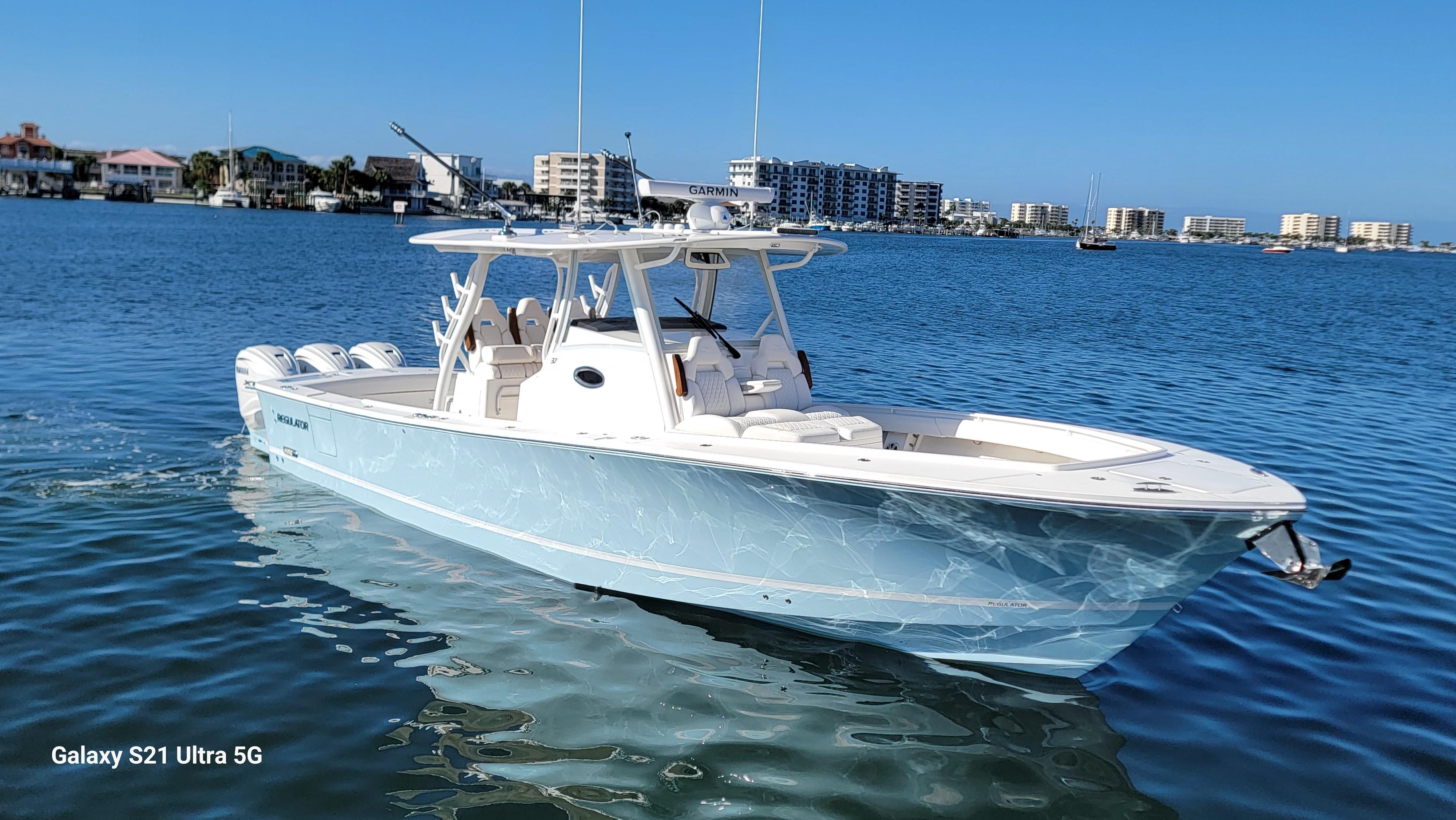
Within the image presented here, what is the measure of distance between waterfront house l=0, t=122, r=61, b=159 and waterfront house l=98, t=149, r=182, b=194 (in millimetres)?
9528

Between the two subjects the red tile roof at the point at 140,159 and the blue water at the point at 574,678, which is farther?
the red tile roof at the point at 140,159

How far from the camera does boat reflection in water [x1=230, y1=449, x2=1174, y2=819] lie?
17.6 feet

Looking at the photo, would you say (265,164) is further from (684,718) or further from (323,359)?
(684,718)

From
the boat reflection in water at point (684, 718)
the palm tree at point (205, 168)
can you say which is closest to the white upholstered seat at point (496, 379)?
the boat reflection in water at point (684, 718)

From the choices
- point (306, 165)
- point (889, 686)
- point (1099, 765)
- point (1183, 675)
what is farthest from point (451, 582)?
point (306, 165)

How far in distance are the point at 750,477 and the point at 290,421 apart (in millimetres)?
5630

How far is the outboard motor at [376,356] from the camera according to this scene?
11773 mm

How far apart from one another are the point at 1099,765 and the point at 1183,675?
4.97 feet

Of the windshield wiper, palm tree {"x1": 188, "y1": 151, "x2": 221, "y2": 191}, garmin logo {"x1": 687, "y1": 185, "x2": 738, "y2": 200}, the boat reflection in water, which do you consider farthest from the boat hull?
palm tree {"x1": 188, "y1": 151, "x2": 221, "y2": 191}

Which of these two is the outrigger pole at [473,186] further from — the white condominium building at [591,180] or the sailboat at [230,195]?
the sailboat at [230,195]

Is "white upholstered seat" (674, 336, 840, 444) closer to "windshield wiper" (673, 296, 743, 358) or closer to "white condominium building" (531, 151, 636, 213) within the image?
"windshield wiper" (673, 296, 743, 358)

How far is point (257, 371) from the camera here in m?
11.0

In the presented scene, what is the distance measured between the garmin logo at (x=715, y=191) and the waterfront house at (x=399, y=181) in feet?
490

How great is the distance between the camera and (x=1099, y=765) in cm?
580
